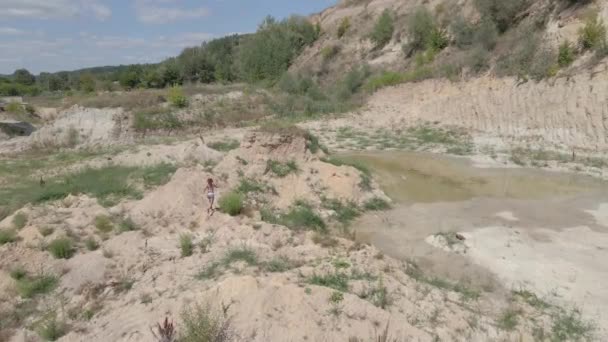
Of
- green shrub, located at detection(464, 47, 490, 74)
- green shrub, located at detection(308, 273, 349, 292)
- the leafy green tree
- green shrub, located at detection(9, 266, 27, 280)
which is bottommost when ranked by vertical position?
green shrub, located at detection(9, 266, 27, 280)

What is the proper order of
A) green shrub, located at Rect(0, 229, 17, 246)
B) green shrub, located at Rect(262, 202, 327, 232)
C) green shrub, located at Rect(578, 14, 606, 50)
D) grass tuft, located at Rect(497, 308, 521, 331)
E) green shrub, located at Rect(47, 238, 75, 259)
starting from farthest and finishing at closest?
green shrub, located at Rect(578, 14, 606, 50)
green shrub, located at Rect(262, 202, 327, 232)
green shrub, located at Rect(0, 229, 17, 246)
green shrub, located at Rect(47, 238, 75, 259)
grass tuft, located at Rect(497, 308, 521, 331)

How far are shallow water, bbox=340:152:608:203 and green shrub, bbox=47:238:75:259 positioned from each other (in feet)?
24.5

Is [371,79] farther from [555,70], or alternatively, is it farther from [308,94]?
[555,70]

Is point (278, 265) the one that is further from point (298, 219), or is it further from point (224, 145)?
point (224, 145)

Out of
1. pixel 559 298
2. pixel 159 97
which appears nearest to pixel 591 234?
pixel 559 298

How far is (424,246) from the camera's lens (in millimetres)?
8766

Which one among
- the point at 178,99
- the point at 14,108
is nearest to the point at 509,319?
the point at 178,99

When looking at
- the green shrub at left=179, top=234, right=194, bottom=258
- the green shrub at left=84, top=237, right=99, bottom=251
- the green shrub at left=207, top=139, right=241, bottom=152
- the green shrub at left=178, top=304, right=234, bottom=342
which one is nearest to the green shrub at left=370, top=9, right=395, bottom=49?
the green shrub at left=207, top=139, right=241, bottom=152

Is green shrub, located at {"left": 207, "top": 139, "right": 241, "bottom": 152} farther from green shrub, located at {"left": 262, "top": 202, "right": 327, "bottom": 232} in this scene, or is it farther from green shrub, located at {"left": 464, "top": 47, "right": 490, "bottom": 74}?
green shrub, located at {"left": 464, "top": 47, "right": 490, "bottom": 74}

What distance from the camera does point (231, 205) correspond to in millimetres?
9305

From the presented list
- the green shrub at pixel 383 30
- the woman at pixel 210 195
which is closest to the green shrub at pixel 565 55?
the green shrub at pixel 383 30

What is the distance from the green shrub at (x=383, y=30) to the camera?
32281 mm

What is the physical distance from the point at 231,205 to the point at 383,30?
85.9ft

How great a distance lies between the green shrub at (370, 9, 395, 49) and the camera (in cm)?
3228
